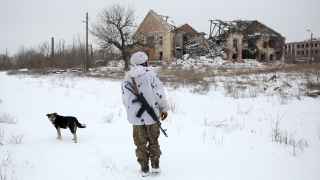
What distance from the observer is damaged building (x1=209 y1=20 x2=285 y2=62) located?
181 ft

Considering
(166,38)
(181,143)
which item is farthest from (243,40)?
(181,143)

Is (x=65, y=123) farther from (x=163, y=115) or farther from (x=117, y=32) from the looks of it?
(x=117, y=32)

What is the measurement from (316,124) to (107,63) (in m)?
50.1

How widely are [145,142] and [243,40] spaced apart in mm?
51126

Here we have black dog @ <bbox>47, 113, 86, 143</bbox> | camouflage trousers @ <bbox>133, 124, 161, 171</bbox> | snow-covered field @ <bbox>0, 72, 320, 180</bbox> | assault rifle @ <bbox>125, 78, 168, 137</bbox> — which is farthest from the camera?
black dog @ <bbox>47, 113, 86, 143</bbox>

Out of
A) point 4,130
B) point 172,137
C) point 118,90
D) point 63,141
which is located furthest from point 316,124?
point 118,90

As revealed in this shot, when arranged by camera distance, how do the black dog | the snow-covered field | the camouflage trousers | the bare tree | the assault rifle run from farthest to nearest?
the bare tree, the black dog, the snow-covered field, the camouflage trousers, the assault rifle

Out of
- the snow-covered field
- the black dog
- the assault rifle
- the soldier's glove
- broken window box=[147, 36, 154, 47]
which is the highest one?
broken window box=[147, 36, 154, 47]

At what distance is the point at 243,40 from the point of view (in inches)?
2183

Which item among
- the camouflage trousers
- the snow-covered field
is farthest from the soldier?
the snow-covered field

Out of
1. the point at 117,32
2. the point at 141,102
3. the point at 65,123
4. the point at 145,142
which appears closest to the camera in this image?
the point at 141,102

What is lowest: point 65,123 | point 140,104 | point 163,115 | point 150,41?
point 65,123

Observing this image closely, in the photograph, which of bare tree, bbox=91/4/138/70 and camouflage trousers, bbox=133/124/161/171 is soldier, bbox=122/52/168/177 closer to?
camouflage trousers, bbox=133/124/161/171

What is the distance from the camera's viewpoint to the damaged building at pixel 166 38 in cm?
5706
